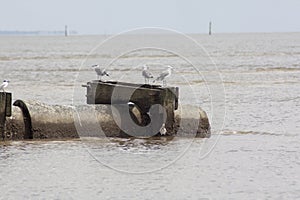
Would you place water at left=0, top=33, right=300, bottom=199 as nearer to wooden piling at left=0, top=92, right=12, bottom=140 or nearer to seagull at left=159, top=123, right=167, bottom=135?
seagull at left=159, top=123, right=167, bottom=135

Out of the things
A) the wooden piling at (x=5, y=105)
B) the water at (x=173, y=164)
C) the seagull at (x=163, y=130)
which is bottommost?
the water at (x=173, y=164)

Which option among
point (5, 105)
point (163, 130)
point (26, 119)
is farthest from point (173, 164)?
point (5, 105)

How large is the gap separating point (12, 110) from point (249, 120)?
698cm

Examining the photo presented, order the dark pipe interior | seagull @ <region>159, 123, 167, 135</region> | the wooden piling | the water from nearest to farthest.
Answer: the water
the wooden piling
the dark pipe interior
seagull @ <region>159, 123, 167, 135</region>

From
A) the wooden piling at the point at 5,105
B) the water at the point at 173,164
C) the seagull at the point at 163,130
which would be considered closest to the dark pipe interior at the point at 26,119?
the water at the point at 173,164

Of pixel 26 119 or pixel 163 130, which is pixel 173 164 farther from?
→ pixel 26 119

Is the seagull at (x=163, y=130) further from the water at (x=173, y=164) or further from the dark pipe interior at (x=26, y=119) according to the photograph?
the dark pipe interior at (x=26, y=119)

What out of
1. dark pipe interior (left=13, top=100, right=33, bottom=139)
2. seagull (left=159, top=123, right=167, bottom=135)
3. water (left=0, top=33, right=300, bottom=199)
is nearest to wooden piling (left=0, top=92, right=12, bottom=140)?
dark pipe interior (left=13, top=100, right=33, bottom=139)

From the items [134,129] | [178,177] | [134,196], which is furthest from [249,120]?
[134,196]

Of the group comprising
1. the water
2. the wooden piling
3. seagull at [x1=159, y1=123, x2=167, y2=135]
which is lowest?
the water

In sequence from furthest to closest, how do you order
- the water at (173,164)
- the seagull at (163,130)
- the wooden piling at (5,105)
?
the seagull at (163,130) → the wooden piling at (5,105) → the water at (173,164)

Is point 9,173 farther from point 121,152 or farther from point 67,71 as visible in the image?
point 67,71

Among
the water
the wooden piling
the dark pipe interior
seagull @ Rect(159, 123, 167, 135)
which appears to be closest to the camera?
the water

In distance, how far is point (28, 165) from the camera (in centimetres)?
1327
